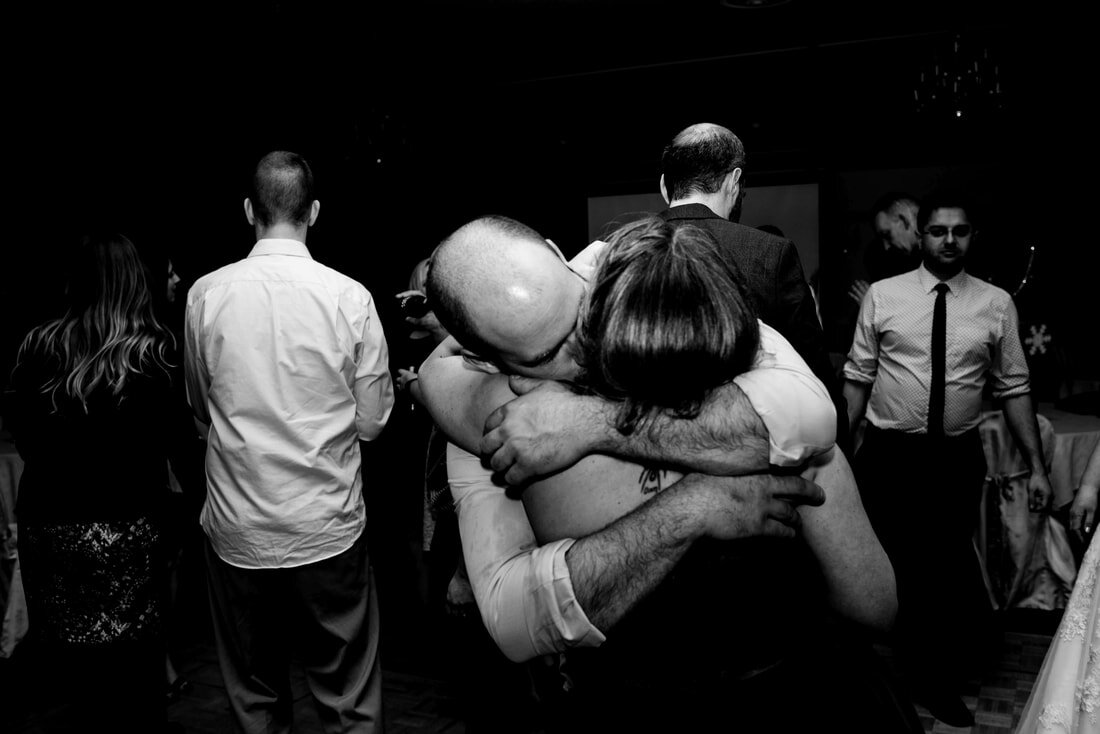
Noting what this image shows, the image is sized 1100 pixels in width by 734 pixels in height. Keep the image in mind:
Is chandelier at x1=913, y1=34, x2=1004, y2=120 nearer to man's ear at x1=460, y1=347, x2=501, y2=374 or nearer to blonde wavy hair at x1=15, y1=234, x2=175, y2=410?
blonde wavy hair at x1=15, y1=234, x2=175, y2=410

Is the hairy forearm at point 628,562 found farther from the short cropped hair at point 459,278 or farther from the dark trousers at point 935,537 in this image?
the dark trousers at point 935,537

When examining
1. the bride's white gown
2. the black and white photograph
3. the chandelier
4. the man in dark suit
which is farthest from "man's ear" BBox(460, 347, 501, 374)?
the chandelier

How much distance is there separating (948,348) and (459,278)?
268 centimetres

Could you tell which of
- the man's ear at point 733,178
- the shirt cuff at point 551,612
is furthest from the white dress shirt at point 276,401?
the shirt cuff at point 551,612

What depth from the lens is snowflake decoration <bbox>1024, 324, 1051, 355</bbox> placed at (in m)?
4.22

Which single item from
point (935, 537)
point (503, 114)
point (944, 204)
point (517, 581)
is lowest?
point (935, 537)

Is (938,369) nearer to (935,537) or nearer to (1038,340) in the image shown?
(935,537)

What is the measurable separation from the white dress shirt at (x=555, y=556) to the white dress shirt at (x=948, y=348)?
2.39 metres

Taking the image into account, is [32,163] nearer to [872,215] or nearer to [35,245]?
[35,245]

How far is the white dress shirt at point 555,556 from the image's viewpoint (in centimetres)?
99

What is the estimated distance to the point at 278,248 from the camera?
237cm

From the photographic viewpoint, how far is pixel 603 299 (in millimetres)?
1021

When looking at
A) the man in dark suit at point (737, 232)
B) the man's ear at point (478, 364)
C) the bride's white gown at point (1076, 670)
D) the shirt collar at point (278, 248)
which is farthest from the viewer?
the shirt collar at point (278, 248)

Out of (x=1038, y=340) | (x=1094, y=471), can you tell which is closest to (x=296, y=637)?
(x=1094, y=471)
